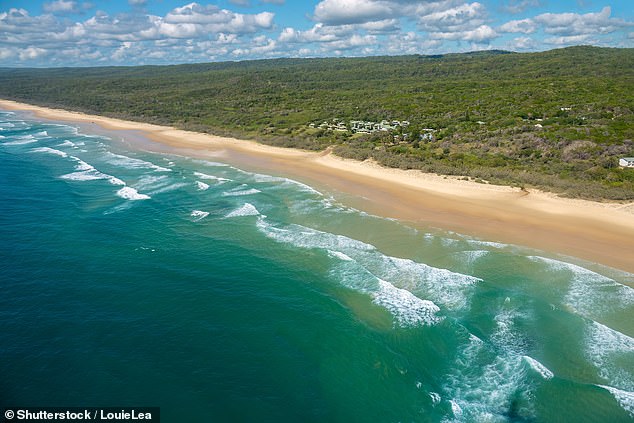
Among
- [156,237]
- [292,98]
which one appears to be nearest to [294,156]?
[156,237]

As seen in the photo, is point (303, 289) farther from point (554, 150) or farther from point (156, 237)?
point (554, 150)

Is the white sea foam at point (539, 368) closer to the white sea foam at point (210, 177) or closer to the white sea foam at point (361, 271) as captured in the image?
the white sea foam at point (361, 271)

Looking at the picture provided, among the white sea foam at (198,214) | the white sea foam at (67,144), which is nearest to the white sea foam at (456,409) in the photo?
the white sea foam at (198,214)

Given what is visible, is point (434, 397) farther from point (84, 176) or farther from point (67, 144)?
point (67, 144)

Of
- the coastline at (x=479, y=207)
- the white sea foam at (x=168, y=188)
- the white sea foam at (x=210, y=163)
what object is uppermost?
the white sea foam at (x=210, y=163)

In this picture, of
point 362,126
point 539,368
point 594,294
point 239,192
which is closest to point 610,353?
point 539,368
